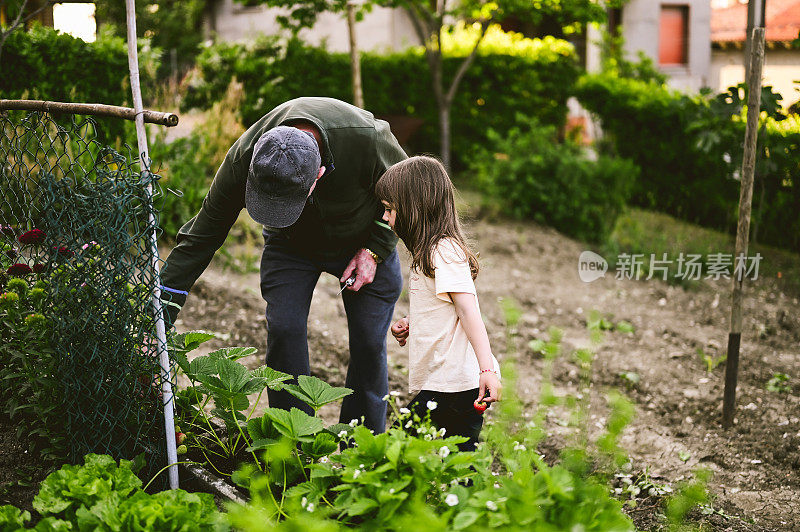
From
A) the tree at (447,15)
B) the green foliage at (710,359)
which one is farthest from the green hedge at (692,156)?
the green foliage at (710,359)

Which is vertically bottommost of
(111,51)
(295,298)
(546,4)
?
(295,298)

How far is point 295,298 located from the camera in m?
2.92

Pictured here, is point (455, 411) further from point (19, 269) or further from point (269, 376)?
point (19, 269)

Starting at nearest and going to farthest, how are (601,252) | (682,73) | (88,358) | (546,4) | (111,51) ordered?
1. (88,358)
2. (111,51)
3. (601,252)
4. (546,4)
5. (682,73)

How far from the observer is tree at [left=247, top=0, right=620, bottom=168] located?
784 centimetres

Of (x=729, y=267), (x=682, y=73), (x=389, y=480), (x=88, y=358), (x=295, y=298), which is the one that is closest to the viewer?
(x=389, y=480)

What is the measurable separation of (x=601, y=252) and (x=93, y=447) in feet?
19.4

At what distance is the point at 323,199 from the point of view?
2.85m

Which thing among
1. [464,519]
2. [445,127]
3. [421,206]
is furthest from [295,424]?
[445,127]

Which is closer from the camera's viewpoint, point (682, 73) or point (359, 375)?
point (359, 375)

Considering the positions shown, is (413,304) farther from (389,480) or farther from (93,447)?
(93,447)

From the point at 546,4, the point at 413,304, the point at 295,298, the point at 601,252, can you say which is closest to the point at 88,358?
the point at 295,298

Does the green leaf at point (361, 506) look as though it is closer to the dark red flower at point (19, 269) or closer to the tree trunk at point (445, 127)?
the dark red flower at point (19, 269)

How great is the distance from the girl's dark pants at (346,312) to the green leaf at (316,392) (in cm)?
55
